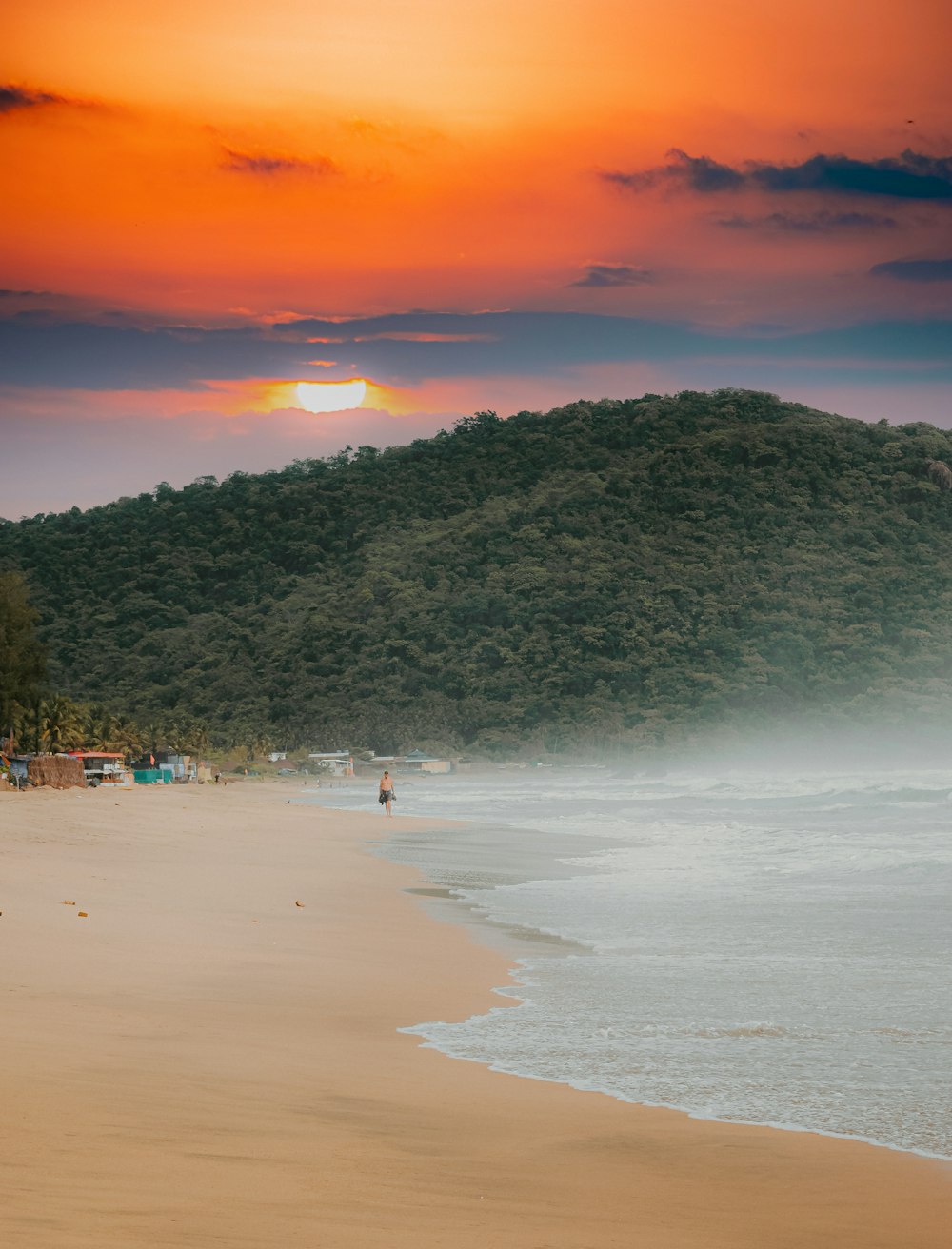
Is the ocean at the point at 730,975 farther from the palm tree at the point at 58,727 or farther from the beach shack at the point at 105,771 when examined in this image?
the palm tree at the point at 58,727

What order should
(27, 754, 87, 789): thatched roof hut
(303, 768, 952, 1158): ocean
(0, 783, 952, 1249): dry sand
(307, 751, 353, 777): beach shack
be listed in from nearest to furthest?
(0, 783, 952, 1249): dry sand, (303, 768, 952, 1158): ocean, (27, 754, 87, 789): thatched roof hut, (307, 751, 353, 777): beach shack

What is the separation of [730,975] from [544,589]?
451 feet

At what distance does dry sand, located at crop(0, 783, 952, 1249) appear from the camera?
4691mm

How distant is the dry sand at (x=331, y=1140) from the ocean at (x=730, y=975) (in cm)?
50

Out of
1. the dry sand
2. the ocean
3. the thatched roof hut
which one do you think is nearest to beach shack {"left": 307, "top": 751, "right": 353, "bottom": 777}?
the thatched roof hut

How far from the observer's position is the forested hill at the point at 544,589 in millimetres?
135125

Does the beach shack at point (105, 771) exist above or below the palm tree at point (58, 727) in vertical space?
below

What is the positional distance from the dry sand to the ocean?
1.65 feet

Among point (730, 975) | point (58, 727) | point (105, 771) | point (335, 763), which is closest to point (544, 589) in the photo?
point (335, 763)

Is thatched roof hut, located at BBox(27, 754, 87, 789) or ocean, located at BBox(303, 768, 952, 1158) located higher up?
ocean, located at BBox(303, 768, 952, 1158)

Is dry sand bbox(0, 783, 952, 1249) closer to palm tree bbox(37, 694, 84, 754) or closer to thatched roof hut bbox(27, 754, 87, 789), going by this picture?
thatched roof hut bbox(27, 754, 87, 789)

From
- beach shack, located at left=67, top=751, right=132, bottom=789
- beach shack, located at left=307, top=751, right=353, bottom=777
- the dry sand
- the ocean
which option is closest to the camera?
the dry sand

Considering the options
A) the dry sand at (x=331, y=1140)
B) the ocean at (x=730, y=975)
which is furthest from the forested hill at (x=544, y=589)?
the dry sand at (x=331, y=1140)

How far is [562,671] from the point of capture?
141m
